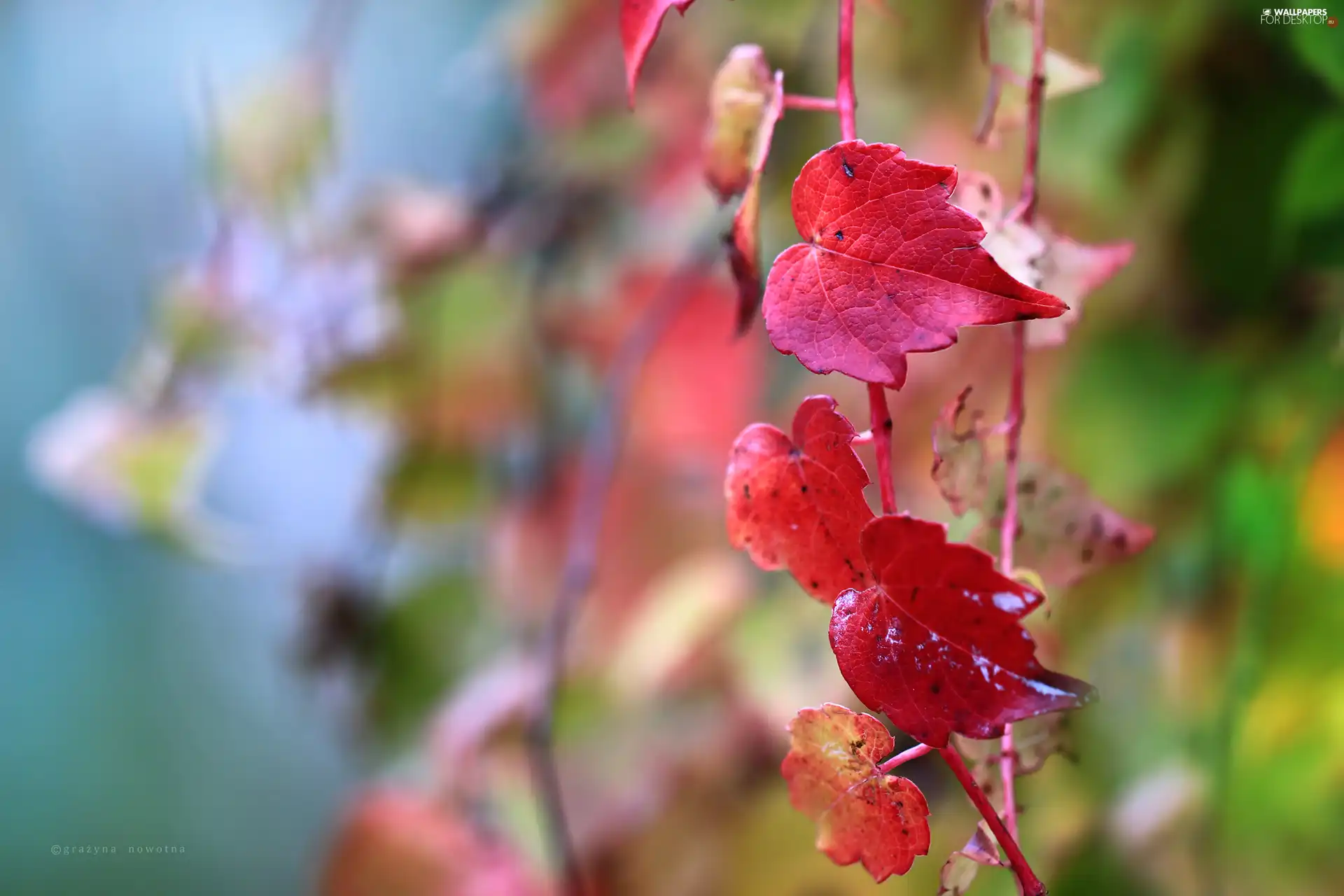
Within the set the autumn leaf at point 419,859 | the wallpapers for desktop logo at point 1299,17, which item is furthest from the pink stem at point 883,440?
the autumn leaf at point 419,859

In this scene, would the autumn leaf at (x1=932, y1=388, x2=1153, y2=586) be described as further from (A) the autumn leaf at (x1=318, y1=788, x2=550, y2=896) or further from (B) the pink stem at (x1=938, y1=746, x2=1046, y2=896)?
(A) the autumn leaf at (x1=318, y1=788, x2=550, y2=896)

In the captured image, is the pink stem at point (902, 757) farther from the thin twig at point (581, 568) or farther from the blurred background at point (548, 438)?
the thin twig at point (581, 568)

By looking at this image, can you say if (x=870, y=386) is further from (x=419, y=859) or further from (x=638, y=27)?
(x=419, y=859)

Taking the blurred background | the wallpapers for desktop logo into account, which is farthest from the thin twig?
the wallpapers for desktop logo

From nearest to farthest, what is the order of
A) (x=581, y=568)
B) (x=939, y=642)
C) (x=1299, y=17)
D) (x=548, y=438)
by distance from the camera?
(x=939, y=642), (x=1299, y=17), (x=581, y=568), (x=548, y=438)

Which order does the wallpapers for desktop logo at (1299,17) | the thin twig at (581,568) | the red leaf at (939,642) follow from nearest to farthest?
the red leaf at (939,642) → the wallpapers for desktop logo at (1299,17) → the thin twig at (581,568)

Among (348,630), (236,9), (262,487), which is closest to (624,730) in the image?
(348,630)

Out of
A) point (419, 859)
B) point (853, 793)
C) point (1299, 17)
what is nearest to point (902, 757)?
point (853, 793)
